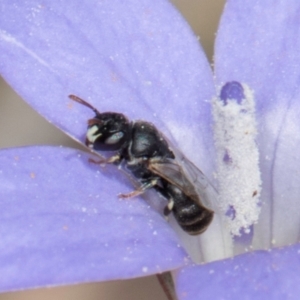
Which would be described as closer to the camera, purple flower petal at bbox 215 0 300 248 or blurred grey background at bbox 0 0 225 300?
purple flower petal at bbox 215 0 300 248

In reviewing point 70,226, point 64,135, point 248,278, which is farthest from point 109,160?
point 64,135

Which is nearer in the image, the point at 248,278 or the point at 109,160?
the point at 248,278

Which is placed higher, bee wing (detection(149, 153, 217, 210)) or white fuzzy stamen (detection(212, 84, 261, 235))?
bee wing (detection(149, 153, 217, 210))

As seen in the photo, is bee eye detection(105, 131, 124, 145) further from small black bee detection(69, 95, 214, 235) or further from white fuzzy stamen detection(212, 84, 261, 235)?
white fuzzy stamen detection(212, 84, 261, 235)

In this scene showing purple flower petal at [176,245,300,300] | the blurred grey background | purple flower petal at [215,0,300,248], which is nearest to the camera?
purple flower petal at [176,245,300,300]

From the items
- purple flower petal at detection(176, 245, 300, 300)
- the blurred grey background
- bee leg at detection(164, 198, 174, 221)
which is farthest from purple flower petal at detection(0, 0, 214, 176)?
the blurred grey background

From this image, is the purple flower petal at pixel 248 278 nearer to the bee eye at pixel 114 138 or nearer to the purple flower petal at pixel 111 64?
the bee eye at pixel 114 138

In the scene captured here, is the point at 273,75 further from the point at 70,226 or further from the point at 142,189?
the point at 70,226
